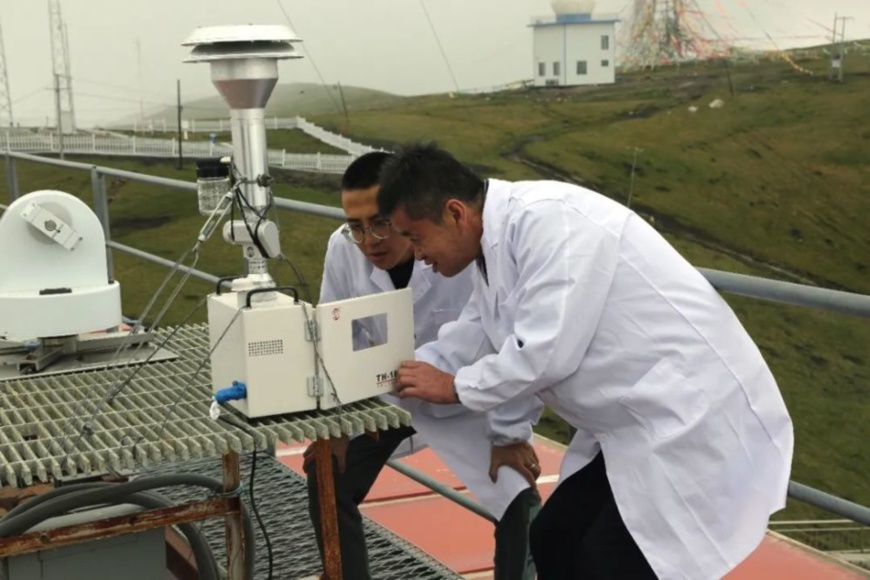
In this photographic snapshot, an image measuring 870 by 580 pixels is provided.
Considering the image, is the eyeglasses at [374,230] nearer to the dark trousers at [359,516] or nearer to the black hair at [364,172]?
the black hair at [364,172]

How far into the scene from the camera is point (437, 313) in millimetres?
2080

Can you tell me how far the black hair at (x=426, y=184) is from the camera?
1580 mm

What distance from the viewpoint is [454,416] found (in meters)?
1.97

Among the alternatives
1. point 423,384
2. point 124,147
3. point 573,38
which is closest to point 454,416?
point 423,384

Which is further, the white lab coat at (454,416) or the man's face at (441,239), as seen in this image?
the white lab coat at (454,416)

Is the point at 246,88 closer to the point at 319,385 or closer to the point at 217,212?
the point at 217,212

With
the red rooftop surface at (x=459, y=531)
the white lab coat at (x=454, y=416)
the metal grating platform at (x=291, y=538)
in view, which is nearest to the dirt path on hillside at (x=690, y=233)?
the red rooftop surface at (x=459, y=531)

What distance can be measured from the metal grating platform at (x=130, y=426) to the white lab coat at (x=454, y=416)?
29 cm

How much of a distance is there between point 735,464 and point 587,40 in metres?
52.1

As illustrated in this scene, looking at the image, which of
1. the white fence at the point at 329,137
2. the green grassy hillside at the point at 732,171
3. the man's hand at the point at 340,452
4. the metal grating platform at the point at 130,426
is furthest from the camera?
the white fence at the point at 329,137

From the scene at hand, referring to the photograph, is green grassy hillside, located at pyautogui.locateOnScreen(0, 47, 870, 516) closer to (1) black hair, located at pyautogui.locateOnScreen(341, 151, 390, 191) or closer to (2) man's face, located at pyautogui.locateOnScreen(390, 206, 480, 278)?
(1) black hair, located at pyautogui.locateOnScreen(341, 151, 390, 191)

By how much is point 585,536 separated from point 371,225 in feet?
2.27

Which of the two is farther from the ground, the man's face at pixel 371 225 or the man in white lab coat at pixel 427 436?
the man's face at pixel 371 225

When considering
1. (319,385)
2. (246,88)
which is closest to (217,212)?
(246,88)
